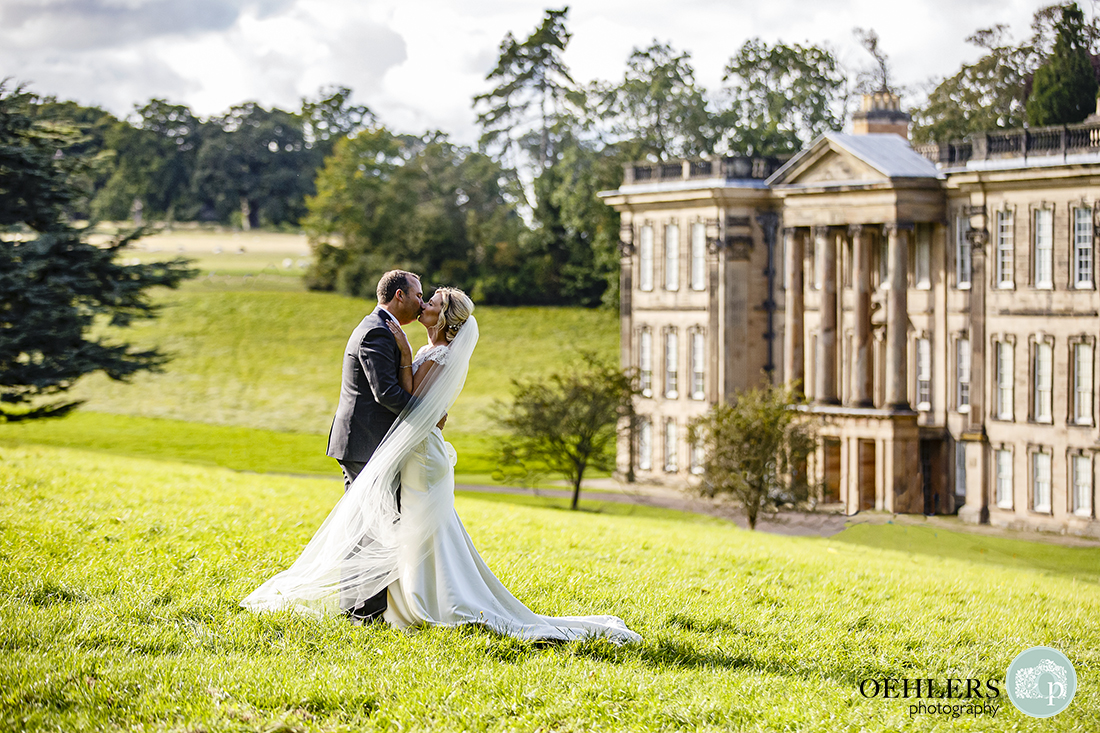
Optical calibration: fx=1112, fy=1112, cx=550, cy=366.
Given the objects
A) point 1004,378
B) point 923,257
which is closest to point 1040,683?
point 1004,378

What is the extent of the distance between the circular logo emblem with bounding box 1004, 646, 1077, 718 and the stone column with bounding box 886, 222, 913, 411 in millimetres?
31019

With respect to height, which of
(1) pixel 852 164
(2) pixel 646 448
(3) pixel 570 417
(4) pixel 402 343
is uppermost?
(1) pixel 852 164

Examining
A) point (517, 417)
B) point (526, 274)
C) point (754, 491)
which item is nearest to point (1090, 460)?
point (754, 491)

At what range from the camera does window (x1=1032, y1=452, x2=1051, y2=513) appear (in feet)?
117

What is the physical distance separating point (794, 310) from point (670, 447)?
763 centimetres

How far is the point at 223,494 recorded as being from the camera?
688 inches

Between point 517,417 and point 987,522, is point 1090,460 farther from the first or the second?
point 517,417

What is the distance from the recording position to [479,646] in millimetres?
7824

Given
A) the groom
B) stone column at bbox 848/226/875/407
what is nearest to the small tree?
stone column at bbox 848/226/875/407

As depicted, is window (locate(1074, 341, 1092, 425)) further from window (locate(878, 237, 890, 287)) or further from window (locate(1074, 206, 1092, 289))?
window (locate(878, 237, 890, 287))

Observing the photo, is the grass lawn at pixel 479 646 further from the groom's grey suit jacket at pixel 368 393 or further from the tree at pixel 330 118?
the tree at pixel 330 118

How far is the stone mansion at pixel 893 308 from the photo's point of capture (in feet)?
116

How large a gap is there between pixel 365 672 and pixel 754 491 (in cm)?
2413

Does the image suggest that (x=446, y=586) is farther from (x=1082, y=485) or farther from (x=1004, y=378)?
(x=1004, y=378)
